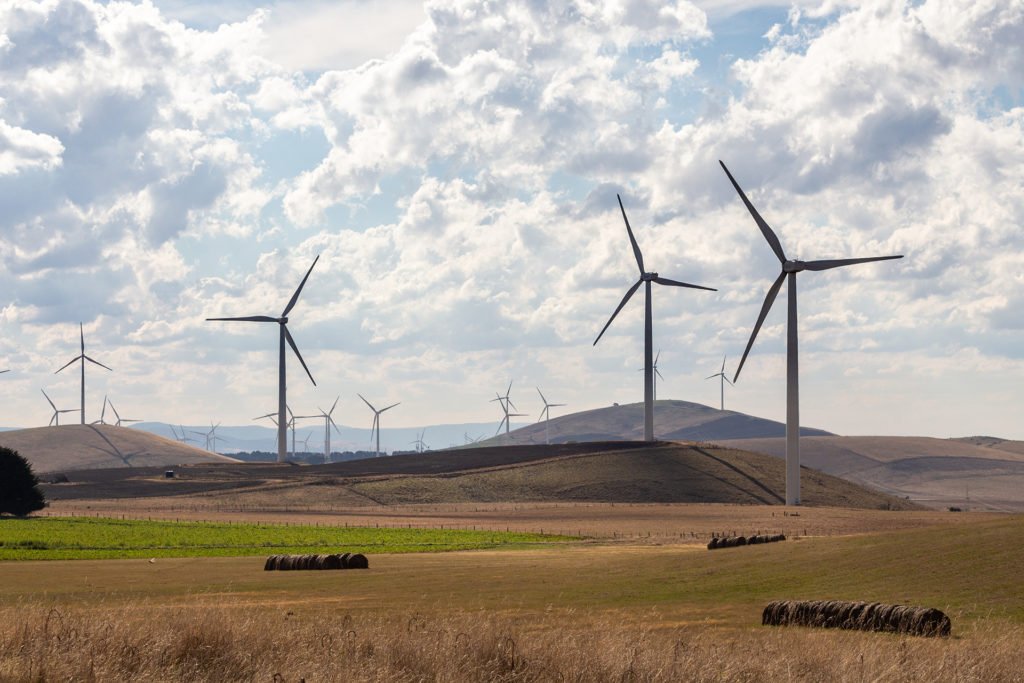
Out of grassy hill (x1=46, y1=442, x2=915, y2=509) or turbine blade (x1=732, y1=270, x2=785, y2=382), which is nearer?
turbine blade (x1=732, y1=270, x2=785, y2=382)

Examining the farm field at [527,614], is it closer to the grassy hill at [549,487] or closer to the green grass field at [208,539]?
the green grass field at [208,539]

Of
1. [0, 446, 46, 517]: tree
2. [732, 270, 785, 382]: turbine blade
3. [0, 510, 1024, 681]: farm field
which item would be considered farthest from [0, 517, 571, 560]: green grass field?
[732, 270, 785, 382]: turbine blade

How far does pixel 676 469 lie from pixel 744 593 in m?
143

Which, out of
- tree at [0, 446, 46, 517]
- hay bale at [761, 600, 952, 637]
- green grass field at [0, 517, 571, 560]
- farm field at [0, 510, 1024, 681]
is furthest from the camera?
tree at [0, 446, 46, 517]

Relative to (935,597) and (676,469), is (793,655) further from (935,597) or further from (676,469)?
(676,469)

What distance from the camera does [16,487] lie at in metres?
127

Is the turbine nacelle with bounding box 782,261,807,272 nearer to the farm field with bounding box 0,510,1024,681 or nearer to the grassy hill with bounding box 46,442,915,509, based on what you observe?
the grassy hill with bounding box 46,442,915,509

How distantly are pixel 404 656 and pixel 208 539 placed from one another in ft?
233

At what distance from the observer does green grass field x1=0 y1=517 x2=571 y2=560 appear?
7906cm

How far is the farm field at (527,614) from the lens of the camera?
2352 cm

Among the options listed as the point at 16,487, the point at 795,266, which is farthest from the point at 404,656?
the point at 795,266

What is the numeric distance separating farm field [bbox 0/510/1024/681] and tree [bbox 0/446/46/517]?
6328cm

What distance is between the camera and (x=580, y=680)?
22844 mm

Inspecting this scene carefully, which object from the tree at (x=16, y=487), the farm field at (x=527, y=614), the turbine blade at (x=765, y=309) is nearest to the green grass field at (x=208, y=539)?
the farm field at (x=527, y=614)
